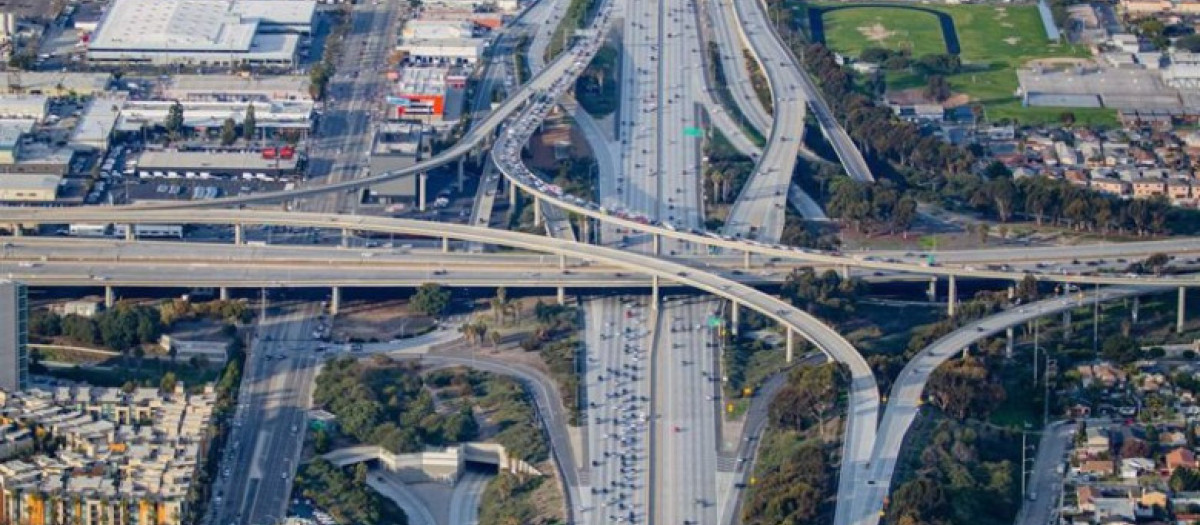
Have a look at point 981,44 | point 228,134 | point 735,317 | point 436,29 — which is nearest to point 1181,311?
point 735,317

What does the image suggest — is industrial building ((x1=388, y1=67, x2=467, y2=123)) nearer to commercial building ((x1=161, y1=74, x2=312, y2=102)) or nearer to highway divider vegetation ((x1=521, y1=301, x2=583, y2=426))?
commercial building ((x1=161, y1=74, x2=312, y2=102))

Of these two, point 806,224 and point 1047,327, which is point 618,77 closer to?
point 806,224

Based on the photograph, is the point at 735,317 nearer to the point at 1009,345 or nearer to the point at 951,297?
the point at 951,297

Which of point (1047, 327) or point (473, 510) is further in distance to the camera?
point (1047, 327)

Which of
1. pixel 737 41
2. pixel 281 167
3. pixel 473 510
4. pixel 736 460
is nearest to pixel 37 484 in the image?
pixel 473 510

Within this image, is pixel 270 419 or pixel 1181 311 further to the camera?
pixel 1181 311

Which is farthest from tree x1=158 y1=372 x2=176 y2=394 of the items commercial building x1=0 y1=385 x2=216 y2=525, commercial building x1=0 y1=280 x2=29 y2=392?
commercial building x1=0 y1=280 x2=29 y2=392

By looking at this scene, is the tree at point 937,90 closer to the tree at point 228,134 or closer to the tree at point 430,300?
the tree at point 228,134
